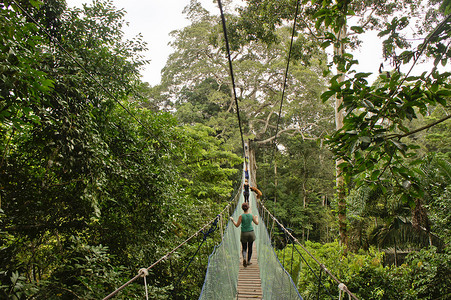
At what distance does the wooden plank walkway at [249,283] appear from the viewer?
2783mm

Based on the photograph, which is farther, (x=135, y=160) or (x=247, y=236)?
(x=247, y=236)

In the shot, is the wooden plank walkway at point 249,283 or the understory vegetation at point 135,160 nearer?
the understory vegetation at point 135,160

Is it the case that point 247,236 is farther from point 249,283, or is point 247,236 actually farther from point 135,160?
point 135,160

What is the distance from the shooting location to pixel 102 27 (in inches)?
92.7

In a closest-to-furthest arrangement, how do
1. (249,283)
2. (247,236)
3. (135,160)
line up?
(135,160), (247,236), (249,283)

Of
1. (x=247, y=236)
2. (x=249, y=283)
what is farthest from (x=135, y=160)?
(x=249, y=283)

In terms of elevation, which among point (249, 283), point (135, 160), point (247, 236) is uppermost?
point (135, 160)

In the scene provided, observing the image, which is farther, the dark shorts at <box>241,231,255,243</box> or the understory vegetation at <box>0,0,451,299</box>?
the dark shorts at <box>241,231,255,243</box>

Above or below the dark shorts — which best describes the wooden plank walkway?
below

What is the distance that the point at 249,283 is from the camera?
302 cm

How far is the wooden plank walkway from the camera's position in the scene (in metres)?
2.78

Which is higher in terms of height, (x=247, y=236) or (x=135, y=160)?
(x=135, y=160)

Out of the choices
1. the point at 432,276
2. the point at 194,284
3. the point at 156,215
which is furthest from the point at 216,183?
the point at 432,276

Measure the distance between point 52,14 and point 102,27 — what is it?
440mm
